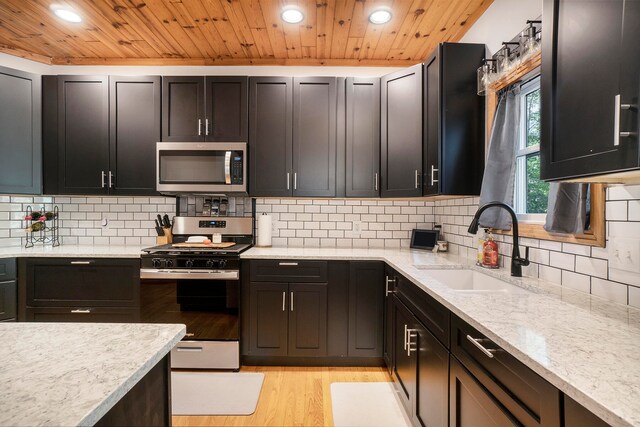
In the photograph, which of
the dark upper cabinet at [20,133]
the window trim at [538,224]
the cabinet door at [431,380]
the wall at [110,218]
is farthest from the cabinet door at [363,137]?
the dark upper cabinet at [20,133]

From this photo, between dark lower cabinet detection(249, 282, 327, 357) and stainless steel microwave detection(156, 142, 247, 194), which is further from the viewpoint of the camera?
stainless steel microwave detection(156, 142, 247, 194)

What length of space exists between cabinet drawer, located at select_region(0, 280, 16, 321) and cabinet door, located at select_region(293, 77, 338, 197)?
2.40m

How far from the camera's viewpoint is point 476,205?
236 cm

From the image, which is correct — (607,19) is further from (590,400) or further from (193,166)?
(193,166)

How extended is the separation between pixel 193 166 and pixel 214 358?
1.61 metres

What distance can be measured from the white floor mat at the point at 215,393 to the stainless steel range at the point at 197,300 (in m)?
0.09

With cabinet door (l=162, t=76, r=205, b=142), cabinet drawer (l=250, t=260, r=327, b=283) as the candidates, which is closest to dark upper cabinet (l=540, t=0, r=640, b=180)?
cabinet drawer (l=250, t=260, r=327, b=283)

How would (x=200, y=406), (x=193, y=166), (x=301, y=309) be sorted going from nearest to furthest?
(x=200, y=406) < (x=301, y=309) < (x=193, y=166)

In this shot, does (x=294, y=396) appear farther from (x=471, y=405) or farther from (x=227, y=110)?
(x=227, y=110)

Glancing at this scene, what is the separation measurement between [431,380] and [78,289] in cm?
273

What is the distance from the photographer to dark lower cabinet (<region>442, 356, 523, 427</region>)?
38.3 inches

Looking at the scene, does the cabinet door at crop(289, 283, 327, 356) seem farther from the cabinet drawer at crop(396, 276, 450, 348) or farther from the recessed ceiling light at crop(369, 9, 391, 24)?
the recessed ceiling light at crop(369, 9, 391, 24)

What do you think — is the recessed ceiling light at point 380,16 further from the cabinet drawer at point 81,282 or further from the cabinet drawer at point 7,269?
the cabinet drawer at point 7,269

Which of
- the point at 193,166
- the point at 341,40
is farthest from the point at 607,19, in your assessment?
the point at 193,166
